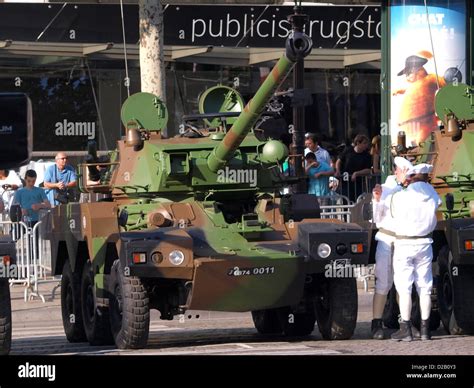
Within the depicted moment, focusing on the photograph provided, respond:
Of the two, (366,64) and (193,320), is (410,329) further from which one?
(366,64)

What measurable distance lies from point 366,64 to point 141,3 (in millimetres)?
6777

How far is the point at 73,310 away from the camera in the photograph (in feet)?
52.5

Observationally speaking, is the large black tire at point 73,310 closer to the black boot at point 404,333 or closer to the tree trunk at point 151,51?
the black boot at point 404,333

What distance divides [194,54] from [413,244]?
1147cm

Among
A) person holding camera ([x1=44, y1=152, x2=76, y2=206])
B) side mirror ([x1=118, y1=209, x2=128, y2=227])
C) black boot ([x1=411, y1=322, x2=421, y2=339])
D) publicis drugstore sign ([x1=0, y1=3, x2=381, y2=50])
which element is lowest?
black boot ([x1=411, y1=322, x2=421, y2=339])

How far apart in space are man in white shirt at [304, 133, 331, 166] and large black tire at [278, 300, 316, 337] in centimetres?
639

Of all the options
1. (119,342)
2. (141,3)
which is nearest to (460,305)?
(119,342)

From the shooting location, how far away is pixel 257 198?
1525cm

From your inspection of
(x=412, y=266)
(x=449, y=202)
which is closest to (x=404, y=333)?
(x=412, y=266)

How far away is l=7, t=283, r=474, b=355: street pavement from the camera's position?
13.3 metres

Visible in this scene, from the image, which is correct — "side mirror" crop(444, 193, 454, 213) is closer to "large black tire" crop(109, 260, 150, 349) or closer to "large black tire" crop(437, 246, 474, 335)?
"large black tire" crop(437, 246, 474, 335)

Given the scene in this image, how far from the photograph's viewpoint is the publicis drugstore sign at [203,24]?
78.2 ft

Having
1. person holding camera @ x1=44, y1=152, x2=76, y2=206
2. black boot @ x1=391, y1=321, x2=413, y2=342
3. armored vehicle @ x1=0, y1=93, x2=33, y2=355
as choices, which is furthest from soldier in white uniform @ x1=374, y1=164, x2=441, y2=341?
person holding camera @ x1=44, y1=152, x2=76, y2=206

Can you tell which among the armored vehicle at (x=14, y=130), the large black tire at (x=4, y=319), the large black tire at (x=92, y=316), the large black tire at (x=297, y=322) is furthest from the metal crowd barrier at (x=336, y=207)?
the armored vehicle at (x=14, y=130)
